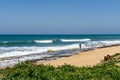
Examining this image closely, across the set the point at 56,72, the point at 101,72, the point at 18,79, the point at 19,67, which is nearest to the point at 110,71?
the point at 101,72

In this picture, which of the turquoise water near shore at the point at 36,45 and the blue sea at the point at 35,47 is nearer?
the blue sea at the point at 35,47

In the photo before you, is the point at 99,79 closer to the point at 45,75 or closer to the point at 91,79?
the point at 91,79

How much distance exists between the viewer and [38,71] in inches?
423

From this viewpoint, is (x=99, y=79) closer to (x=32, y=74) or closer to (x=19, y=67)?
(x=32, y=74)

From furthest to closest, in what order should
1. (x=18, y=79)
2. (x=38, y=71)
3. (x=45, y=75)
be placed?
(x=38, y=71) < (x=45, y=75) < (x=18, y=79)

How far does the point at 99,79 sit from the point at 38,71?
8.45ft

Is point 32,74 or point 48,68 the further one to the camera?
point 48,68

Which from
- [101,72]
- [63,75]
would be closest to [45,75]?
[63,75]

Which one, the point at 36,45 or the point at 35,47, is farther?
the point at 36,45

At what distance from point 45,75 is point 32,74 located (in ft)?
2.10

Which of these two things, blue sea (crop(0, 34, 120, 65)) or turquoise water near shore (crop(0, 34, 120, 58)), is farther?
turquoise water near shore (crop(0, 34, 120, 58))

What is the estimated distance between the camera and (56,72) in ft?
34.1

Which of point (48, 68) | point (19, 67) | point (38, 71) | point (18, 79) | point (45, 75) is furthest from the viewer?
point (19, 67)

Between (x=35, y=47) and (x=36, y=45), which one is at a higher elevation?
(x=35, y=47)
